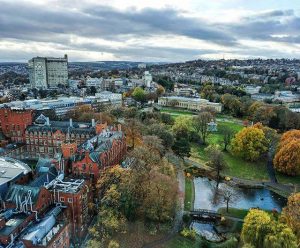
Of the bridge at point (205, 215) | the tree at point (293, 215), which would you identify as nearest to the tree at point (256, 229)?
the tree at point (293, 215)

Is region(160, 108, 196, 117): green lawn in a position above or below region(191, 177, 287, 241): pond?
above

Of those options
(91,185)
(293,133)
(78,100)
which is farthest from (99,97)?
(91,185)

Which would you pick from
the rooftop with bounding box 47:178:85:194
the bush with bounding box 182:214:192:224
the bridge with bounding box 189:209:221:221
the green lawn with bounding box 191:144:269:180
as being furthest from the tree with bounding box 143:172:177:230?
the green lawn with bounding box 191:144:269:180

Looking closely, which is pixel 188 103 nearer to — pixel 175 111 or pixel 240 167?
pixel 175 111

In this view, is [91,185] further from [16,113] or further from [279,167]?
[279,167]

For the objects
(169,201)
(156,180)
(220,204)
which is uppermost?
(156,180)

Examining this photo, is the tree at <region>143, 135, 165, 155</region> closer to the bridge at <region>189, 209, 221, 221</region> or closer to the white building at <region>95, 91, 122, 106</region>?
the bridge at <region>189, 209, 221, 221</region>
